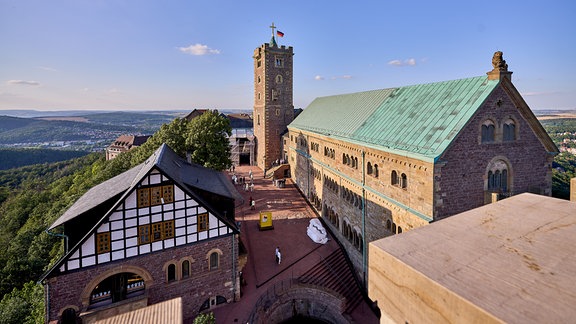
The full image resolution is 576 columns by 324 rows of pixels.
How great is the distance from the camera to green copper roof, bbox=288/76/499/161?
17.2 meters

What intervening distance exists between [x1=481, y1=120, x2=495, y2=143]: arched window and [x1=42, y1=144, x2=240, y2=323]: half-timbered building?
15.7 m

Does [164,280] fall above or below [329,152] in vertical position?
below

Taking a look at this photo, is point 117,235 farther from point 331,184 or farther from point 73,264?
point 331,184

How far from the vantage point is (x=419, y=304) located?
2.13m

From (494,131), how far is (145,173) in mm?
19564

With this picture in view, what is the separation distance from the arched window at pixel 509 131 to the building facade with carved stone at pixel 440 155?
58mm

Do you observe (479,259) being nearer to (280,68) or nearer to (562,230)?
(562,230)

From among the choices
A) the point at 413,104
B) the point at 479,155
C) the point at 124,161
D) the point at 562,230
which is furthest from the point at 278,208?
the point at 562,230

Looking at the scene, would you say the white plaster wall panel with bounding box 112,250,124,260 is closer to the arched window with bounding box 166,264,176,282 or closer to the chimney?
the arched window with bounding box 166,264,176,282

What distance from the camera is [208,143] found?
1391 inches

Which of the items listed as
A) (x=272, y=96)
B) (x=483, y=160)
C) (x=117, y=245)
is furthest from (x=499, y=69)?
(x=272, y=96)

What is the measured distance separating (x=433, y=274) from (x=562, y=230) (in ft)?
5.88

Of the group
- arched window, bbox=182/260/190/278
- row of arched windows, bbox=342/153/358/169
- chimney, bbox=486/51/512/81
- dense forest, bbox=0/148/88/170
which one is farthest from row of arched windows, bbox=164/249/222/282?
dense forest, bbox=0/148/88/170

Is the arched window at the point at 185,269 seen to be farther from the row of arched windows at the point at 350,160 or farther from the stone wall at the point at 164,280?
the row of arched windows at the point at 350,160
